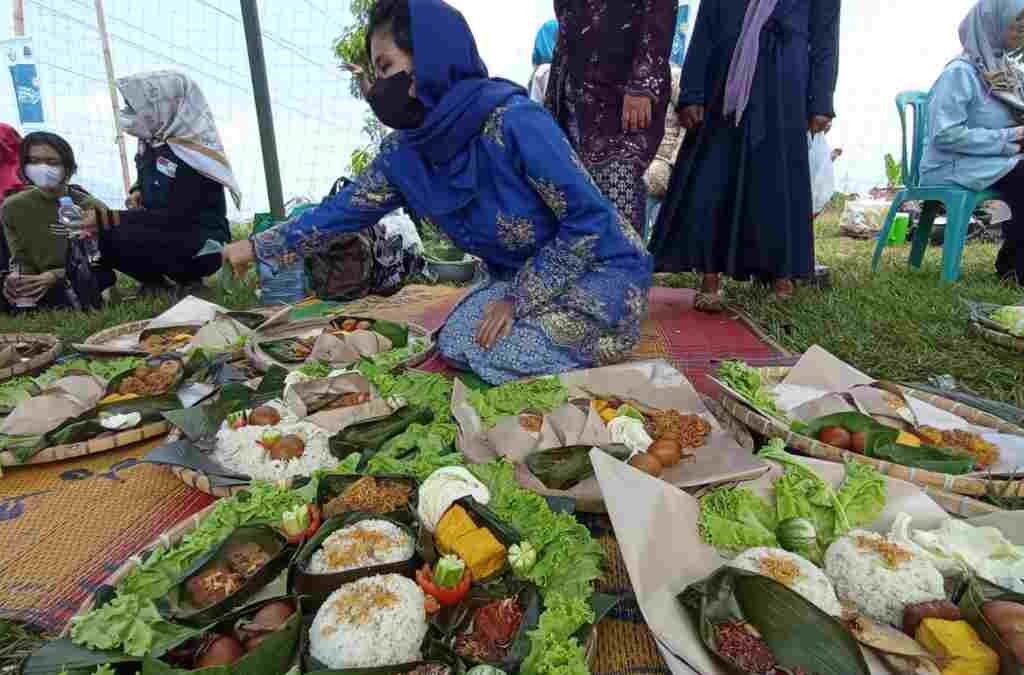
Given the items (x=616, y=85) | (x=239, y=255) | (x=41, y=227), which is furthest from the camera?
(x=41, y=227)

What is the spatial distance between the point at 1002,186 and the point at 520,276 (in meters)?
4.13

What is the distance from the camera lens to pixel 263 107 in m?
5.41

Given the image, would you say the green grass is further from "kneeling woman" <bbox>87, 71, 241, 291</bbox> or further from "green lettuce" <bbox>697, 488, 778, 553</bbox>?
"kneeling woman" <bbox>87, 71, 241, 291</bbox>

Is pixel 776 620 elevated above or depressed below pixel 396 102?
below

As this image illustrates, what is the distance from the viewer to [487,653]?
1.11 m

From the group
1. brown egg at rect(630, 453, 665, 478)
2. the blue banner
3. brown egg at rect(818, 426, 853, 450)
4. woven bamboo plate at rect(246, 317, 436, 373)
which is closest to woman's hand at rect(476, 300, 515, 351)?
woven bamboo plate at rect(246, 317, 436, 373)

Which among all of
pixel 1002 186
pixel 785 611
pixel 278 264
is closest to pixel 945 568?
pixel 785 611

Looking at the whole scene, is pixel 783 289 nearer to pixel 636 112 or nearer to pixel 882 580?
pixel 636 112

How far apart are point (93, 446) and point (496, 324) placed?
5.06ft

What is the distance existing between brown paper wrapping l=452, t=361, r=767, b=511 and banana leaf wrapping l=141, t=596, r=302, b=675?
2.26 ft

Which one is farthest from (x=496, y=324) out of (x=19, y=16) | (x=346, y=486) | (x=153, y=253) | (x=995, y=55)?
(x=19, y=16)

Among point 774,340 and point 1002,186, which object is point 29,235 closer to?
point 774,340

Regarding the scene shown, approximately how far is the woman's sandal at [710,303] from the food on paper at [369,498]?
2951mm

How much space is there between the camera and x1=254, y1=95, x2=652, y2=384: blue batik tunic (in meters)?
2.50
